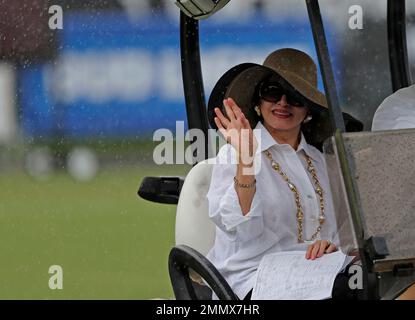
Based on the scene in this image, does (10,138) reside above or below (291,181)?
above

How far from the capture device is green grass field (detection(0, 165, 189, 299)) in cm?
1009

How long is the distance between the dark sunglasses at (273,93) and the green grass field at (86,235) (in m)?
4.72

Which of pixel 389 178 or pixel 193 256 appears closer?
pixel 389 178

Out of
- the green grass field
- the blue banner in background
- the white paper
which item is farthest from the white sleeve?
the green grass field

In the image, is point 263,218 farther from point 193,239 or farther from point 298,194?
point 193,239

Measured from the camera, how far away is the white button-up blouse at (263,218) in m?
3.98

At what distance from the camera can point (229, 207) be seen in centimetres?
392

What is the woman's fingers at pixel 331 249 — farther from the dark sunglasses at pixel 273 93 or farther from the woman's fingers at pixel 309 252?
the dark sunglasses at pixel 273 93

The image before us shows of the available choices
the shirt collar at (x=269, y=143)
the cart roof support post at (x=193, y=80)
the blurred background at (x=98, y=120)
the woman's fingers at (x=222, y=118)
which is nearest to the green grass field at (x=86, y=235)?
the blurred background at (x=98, y=120)

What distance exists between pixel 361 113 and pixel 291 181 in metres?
0.36

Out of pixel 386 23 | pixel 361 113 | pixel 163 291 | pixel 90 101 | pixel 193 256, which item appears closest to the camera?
pixel 193 256

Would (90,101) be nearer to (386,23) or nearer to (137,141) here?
(137,141)

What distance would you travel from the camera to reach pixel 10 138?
13680mm
